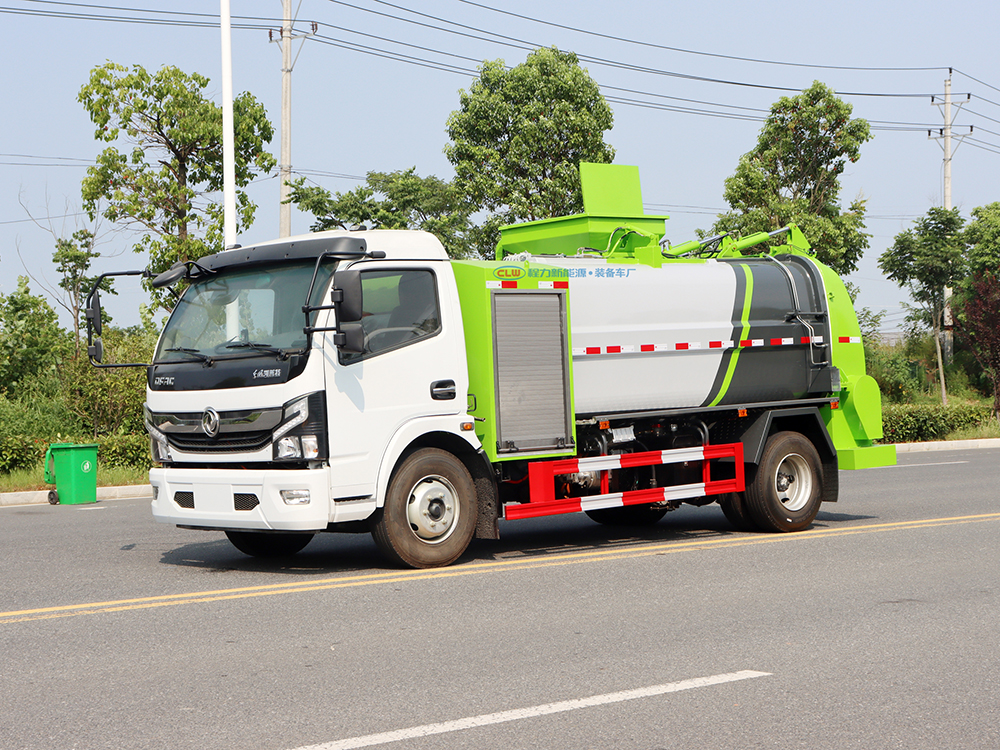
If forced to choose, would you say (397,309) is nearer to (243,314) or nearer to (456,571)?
(243,314)

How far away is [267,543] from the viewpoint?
994 cm

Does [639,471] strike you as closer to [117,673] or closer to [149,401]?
[149,401]

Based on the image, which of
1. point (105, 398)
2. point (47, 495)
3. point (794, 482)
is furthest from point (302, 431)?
point (105, 398)

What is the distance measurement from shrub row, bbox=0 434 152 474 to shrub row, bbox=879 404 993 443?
16.8 meters

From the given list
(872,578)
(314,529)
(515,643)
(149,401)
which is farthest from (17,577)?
(872,578)

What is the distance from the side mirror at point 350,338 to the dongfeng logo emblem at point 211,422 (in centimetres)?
114

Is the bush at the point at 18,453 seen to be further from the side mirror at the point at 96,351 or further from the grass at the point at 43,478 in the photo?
the side mirror at the point at 96,351

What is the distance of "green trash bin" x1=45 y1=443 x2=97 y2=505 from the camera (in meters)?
15.9

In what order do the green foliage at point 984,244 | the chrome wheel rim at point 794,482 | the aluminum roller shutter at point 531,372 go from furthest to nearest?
1. the green foliage at point 984,244
2. the chrome wheel rim at point 794,482
3. the aluminum roller shutter at point 531,372

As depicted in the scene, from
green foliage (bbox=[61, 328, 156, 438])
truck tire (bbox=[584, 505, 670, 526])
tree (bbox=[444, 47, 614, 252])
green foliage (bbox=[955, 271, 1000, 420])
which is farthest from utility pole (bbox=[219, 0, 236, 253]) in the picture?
green foliage (bbox=[955, 271, 1000, 420])

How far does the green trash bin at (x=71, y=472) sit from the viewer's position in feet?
52.2

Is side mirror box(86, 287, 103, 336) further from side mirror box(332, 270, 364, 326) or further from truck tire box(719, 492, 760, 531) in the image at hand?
truck tire box(719, 492, 760, 531)

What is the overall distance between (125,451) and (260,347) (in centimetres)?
1124

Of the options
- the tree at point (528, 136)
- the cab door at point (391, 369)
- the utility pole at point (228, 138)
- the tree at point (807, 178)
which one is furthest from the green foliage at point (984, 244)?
the cab door at point (391, 369)
